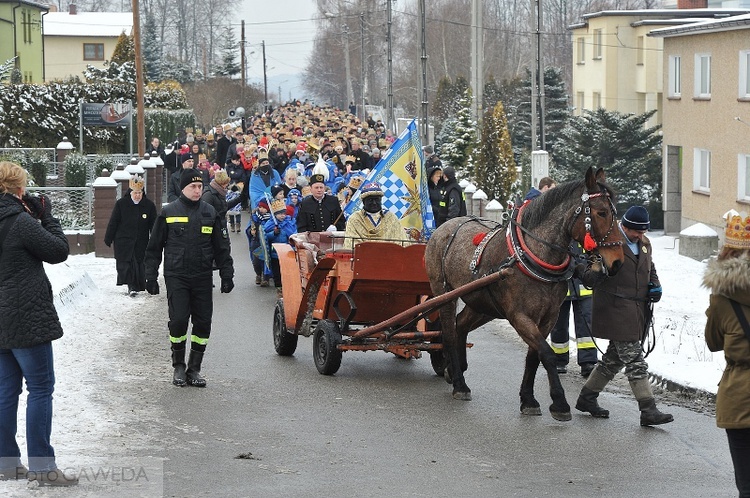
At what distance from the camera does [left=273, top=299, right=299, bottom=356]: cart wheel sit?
1259 cm

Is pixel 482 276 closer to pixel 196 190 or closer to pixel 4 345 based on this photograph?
pixel 196 190

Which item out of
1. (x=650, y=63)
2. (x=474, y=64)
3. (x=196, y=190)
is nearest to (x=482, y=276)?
(x=196, y=190)

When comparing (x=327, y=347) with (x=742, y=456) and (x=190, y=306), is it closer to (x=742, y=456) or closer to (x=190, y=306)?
(x=190, y=306)

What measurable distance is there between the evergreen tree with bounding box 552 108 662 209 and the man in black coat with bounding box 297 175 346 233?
2633 centimetres

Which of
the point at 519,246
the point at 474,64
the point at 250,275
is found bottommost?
the point at 250,275

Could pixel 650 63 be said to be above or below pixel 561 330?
above

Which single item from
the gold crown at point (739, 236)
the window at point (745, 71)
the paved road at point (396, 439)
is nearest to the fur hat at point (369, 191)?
the paved road at point (396, 439)

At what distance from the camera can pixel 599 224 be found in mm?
9109

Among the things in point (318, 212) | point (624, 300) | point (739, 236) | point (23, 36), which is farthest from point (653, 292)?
point (23, 36)

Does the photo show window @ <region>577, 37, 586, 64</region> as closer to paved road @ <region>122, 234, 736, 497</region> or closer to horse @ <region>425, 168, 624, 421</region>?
paved road @ <region>122, 234, 736, 497</region>

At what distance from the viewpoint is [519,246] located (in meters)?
9.68

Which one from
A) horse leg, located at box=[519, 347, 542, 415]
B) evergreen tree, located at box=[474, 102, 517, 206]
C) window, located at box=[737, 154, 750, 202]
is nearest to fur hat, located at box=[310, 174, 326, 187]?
horse leg, located at box=[519, 347, 542, 415]

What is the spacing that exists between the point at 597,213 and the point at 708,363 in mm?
3308

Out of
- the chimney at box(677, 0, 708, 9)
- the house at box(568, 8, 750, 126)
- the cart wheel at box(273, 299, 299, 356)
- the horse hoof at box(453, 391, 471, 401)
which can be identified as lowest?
the horse hoof at box(453, 391, 471, 401)
